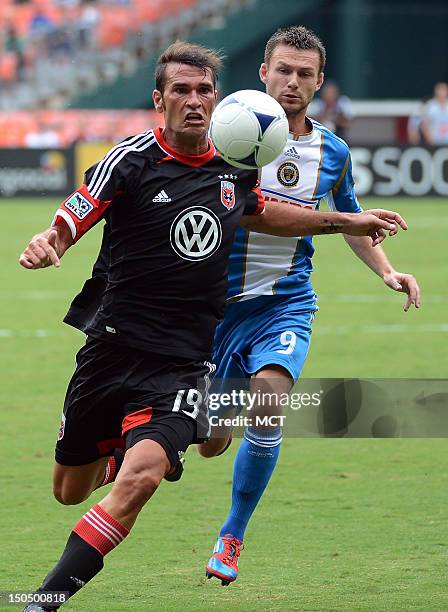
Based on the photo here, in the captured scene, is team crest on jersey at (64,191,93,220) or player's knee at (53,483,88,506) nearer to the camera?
team crest on jersey at (64,191,93,220)

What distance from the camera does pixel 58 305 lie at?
1478cm

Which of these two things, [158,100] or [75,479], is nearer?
[158,100]

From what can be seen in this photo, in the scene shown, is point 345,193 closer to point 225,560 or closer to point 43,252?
point 225,560

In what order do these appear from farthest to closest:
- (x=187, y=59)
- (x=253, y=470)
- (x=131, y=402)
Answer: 1. (x=253, y=470)
2. (x=187, y=59)
3. (x=131, y=402)

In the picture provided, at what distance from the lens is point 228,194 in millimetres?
5469

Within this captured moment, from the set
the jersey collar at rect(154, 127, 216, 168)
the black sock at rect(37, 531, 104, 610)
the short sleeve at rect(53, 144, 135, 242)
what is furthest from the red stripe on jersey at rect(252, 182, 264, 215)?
the black sock at rect(37, 531, 104, 610)

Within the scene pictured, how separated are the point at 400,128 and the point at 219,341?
29.1 m

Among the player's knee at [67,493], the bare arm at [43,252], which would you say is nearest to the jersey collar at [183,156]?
the bare arm at [43,252]

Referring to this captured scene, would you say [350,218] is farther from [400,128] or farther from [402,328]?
[400,128]

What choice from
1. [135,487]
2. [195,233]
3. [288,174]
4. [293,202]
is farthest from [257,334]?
[135,487]

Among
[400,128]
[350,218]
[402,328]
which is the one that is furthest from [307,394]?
[400,128]

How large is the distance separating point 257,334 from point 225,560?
1251 mm

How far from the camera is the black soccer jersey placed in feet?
17.3

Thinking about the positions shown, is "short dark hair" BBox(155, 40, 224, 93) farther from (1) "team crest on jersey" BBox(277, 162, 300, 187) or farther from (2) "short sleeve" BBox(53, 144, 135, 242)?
(1) "team crest on jersey" BBox(277, 162, 300, 187)
